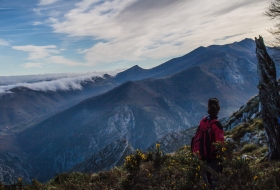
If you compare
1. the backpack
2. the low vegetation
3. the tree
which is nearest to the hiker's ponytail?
the backpack

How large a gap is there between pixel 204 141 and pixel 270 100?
3.62 metres

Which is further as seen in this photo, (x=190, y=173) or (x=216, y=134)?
(x=216, y=134)

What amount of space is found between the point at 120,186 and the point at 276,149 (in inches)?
257

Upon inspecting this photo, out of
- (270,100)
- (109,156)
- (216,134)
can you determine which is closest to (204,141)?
(216,134)

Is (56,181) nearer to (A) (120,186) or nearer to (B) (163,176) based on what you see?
(A) (120,186)

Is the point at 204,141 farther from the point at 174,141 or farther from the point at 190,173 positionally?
the point at 174,141

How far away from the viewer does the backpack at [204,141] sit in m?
7.53

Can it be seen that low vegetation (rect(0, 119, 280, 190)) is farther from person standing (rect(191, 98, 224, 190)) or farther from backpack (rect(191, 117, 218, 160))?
person standing (rect(191, 98, 224, 190))

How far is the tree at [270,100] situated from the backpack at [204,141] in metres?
3.02

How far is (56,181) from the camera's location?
1490 centimetres

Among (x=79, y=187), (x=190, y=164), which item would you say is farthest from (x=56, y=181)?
(x=190, y=164)

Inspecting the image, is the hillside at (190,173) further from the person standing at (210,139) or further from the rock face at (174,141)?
the rock face at (174,141)

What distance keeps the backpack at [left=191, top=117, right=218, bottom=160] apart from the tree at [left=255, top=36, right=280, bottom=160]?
302cm

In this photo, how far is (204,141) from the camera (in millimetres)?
7660
